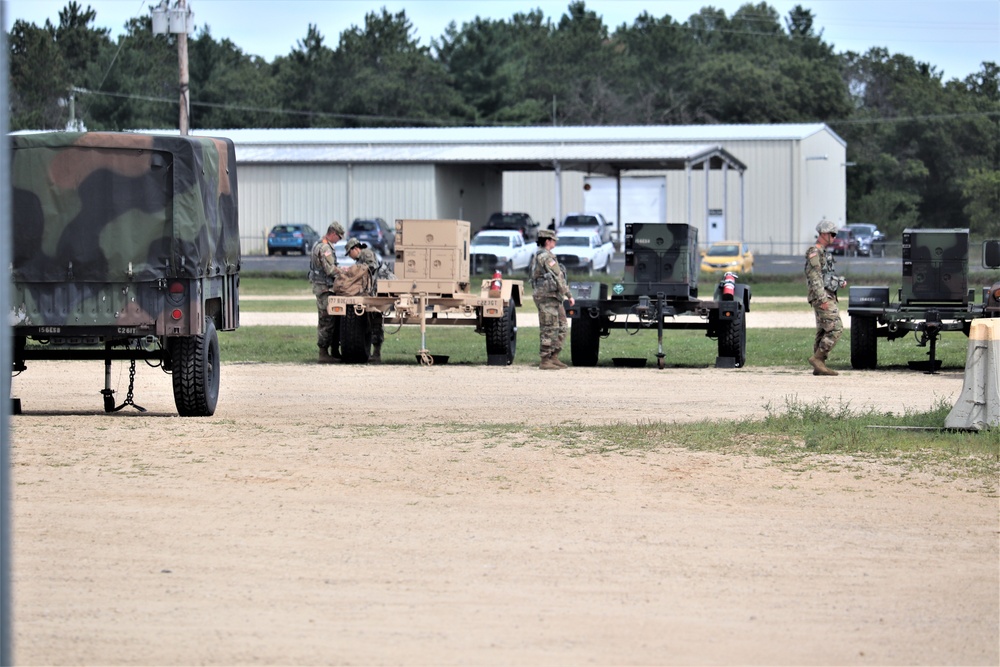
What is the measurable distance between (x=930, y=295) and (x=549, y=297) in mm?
4781

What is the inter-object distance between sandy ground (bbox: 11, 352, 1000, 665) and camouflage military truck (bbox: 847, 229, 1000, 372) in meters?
6.56

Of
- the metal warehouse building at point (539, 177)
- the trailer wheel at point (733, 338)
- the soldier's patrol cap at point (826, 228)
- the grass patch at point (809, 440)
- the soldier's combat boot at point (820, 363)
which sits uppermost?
the metal warehouse building at point (539, 177)

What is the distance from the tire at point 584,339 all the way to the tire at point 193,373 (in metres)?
7.38

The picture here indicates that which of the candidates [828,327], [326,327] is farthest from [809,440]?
[326,327]

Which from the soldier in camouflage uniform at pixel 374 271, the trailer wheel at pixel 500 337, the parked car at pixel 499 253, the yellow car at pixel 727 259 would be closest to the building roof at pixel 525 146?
the yellow car at pixel 727 259

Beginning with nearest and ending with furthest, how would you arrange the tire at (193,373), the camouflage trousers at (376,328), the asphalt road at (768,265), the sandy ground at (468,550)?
the sandy ground at (468,550)
the tire at (193,373)
the camouflage trousers at (376,328)
the asphalt road at (768,265)

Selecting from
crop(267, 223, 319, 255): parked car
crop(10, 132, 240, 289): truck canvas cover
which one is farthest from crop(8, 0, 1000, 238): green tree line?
crop(10, 132, 240, 289): truck canvas cover

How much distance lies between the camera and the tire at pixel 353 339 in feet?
66.5

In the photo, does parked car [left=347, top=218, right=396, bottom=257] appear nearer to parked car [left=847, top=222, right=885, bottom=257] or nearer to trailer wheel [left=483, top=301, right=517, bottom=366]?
parked car [left=847, top=222, right=885, bottom=257]

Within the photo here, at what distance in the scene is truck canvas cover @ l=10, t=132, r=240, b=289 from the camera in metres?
13.1

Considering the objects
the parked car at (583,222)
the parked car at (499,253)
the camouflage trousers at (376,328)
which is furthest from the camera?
the parked car at (583,222)

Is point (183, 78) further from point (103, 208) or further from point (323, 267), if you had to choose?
point (103, 208)

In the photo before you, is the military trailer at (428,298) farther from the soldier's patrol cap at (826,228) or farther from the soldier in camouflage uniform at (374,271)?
the soldier's patrol cap at (826,228)

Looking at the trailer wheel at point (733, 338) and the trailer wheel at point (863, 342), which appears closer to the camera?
the trailer wheel at point (863, 342)
